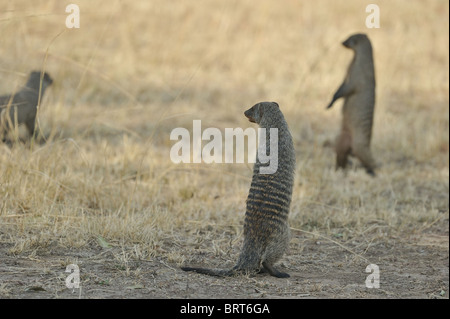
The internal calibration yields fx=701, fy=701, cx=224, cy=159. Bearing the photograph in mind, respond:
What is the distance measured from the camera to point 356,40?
24.3ft

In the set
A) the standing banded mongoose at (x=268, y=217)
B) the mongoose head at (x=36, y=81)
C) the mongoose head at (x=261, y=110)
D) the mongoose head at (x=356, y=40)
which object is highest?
the mongoose head at (x=356, y=40)

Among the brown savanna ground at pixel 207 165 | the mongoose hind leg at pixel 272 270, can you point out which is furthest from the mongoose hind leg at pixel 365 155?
the mongoose hind leg at pixel 272 270

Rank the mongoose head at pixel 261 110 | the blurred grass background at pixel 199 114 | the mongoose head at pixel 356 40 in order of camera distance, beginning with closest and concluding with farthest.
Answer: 1. the mongoose head at pixel 261 110
2. the blurred grass background at pixel 199 114
3. the mongoose head at pixel 356 40

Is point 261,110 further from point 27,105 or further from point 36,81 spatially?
point 36,81

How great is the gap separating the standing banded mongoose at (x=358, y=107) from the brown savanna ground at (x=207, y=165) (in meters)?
0.20

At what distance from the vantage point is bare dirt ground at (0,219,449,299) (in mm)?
3701

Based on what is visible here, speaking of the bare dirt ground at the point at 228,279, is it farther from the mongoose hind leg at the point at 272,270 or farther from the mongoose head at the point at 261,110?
the mongoose head at the point at 261,110

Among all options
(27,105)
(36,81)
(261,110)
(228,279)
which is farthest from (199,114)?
(228,279)

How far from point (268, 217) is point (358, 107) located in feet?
11.7

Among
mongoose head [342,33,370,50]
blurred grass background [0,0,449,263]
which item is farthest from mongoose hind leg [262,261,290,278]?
mongoose head [342,33,370,50]

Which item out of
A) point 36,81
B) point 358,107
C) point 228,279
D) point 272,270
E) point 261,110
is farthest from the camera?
point 358,107

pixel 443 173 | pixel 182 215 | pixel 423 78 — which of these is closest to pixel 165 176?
pixel 182 215

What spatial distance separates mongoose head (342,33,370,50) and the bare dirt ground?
2962 mm

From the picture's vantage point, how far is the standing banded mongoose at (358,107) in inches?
285
